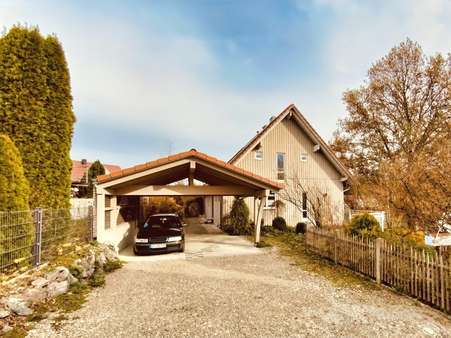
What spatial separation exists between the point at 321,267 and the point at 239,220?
693cm

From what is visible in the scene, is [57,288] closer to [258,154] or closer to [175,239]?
[175,239]

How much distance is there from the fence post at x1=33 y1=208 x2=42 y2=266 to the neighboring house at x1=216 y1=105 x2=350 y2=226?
11243mm

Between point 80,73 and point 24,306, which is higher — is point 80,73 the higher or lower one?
the higher one

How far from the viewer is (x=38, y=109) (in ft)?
23.6

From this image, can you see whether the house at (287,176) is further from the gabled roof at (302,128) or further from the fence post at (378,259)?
the fence post at (378,259)

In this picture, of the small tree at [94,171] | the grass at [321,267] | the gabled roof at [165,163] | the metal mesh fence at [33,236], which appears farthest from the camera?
the small tree at [94,171]

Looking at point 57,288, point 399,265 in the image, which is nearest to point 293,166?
point 399,265

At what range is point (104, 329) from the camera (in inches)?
160

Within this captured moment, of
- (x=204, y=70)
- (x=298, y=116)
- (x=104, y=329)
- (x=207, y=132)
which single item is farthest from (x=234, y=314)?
(x=207, y=132)

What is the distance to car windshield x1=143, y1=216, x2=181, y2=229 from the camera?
10.7 meters

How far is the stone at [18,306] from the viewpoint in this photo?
14.1ft

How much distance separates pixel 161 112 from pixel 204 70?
22.9 ft

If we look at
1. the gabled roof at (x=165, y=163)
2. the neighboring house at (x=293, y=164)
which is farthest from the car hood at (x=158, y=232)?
the neighboring house at (x=293, y=164)

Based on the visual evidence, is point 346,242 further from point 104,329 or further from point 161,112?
point 161,112
